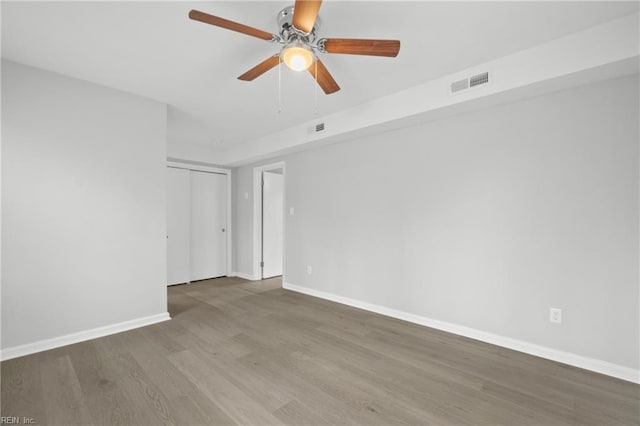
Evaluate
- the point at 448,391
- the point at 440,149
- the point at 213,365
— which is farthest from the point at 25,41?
the point at 448,391

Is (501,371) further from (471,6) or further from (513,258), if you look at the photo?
(471,6)

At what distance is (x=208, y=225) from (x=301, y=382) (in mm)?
4170

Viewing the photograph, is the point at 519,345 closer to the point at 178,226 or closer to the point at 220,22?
the point at 220,22

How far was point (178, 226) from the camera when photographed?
5137 millimetres

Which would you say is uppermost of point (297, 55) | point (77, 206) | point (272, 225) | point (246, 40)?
point (246, 40)

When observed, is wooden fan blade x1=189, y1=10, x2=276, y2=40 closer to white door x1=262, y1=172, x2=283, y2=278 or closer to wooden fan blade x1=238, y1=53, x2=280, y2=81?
wooden fan blade x1=238, y1=53, x2=280, y2=81

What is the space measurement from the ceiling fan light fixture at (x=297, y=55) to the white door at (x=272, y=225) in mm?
3824

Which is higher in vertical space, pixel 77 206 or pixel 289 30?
pixel 289 30

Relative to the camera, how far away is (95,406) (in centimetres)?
182

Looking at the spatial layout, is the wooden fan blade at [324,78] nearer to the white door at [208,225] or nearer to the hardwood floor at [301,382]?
the hardwood floor at [301,382]

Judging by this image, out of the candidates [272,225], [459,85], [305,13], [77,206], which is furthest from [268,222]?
[305,13]

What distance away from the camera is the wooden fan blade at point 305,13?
1.45 m

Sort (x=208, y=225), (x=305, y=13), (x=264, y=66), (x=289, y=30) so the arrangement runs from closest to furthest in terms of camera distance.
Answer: (x=305, y=13) < (x=289, y=30) < (x=264, y=66) < (x=208, y=225)

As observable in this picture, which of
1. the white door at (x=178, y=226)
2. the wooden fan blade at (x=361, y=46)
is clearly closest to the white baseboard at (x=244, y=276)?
the white door at (x=178, y=226)
